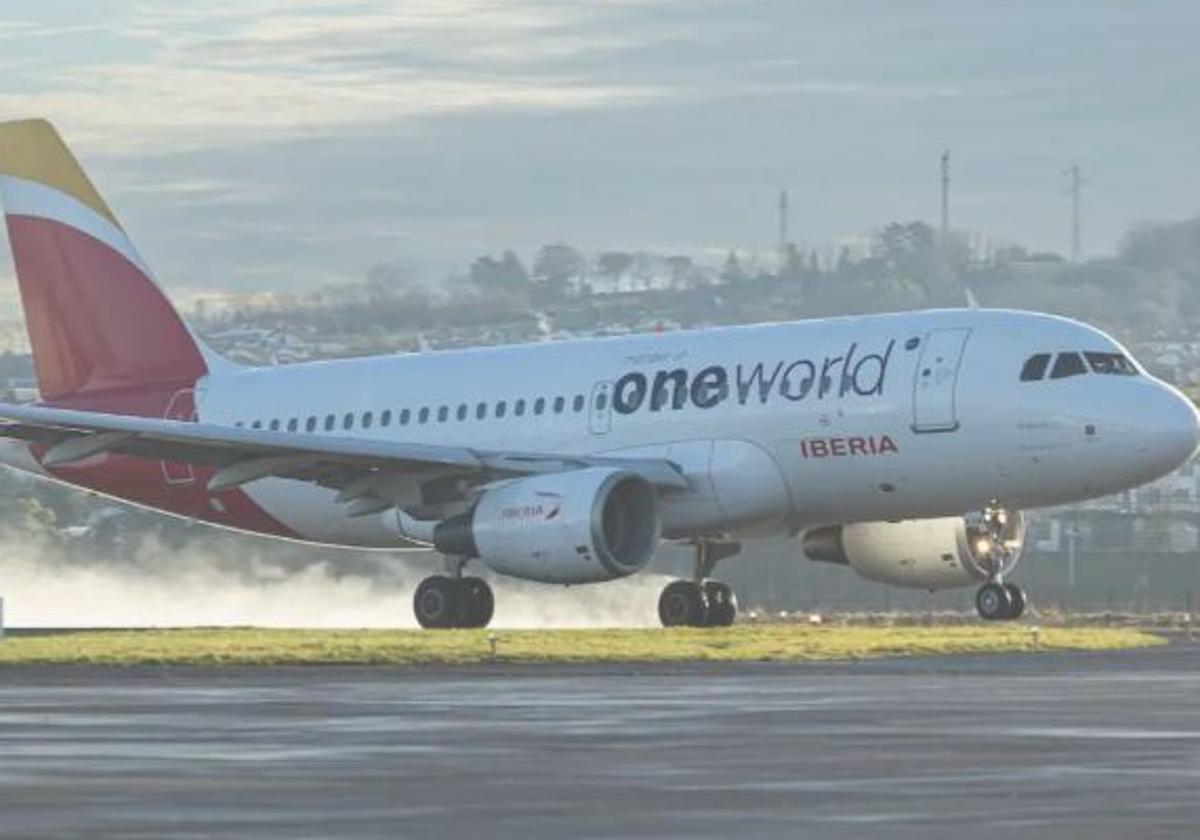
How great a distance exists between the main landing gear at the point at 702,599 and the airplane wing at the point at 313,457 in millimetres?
3075

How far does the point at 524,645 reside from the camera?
130ft

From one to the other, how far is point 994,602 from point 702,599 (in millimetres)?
4750

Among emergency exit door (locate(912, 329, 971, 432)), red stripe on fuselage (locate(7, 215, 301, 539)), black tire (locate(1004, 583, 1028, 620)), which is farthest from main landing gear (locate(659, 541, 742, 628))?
red stripe on fuselage (locate(7, 215, 301, 539))

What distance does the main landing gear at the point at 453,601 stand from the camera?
47.3 meters

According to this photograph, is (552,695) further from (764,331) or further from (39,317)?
(39,317)

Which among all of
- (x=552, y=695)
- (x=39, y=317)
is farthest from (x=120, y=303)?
(x=552, y=695)

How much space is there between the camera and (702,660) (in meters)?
36.7

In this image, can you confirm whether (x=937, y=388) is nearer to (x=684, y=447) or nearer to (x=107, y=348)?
(x=684, y=447)

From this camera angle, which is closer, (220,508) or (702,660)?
(702,660)

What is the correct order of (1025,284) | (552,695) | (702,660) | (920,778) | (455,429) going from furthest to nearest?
(1025,284), (455,429), (702,660), (552,695), (920,778)

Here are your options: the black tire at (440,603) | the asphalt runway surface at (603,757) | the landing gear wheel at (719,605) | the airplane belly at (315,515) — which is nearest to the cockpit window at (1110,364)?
the landing gear wheel at (719,605)

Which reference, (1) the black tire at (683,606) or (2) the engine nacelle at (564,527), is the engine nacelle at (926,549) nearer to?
(1) the black tire at (683,606)

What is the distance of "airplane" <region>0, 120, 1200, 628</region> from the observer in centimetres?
4403

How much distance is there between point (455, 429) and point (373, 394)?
2.32 metres
